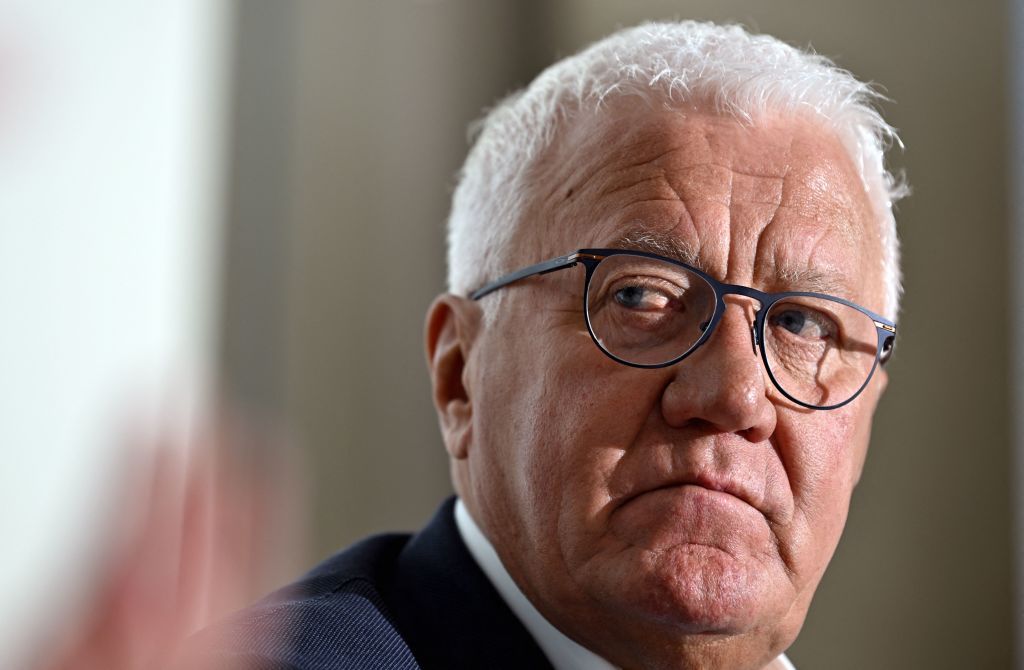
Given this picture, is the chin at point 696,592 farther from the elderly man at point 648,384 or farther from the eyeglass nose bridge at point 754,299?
the eyeglass nose bridge at point 754,299

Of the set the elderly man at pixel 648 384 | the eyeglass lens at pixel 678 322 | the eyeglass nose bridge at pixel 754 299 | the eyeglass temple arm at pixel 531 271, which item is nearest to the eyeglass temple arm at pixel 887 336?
the elderly man at pixel 648 384

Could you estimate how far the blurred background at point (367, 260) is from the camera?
7.37 feet

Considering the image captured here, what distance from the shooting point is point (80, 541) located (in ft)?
1.84

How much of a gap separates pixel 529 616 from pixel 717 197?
0.64m

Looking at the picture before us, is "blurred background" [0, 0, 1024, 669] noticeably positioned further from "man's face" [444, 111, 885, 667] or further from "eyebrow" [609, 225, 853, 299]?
"eyebrow" [609, 225, 853, 299]

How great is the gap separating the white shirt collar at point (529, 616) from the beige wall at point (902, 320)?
152cm

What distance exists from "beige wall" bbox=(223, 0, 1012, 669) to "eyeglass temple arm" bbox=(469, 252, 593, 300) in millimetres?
1473

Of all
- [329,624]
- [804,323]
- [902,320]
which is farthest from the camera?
[902,320]

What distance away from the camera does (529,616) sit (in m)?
1.55

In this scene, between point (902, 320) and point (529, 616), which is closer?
point (529, 616)

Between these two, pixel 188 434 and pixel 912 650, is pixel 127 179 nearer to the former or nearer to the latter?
pixel 188 434

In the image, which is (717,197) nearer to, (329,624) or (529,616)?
(529,616)

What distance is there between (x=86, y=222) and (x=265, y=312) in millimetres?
730

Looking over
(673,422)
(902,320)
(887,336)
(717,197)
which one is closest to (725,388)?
(673,422)
